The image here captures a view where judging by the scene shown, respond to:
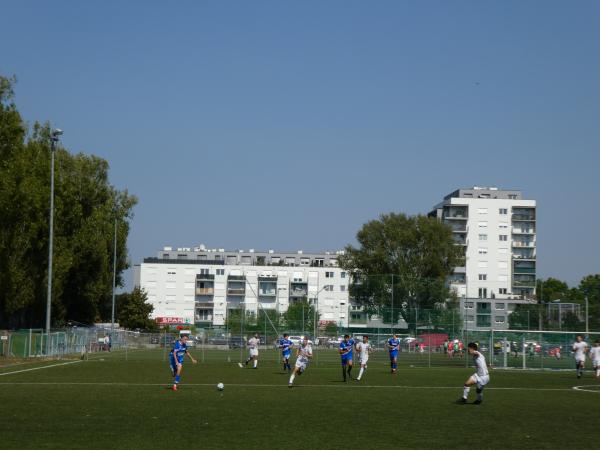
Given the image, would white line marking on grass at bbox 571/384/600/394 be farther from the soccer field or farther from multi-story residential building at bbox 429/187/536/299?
multi-story residential building at bbox 429/187/536/299

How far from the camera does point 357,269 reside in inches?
4028

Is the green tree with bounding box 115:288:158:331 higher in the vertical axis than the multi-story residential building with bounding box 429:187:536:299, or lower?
lower

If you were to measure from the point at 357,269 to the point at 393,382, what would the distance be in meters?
67.1

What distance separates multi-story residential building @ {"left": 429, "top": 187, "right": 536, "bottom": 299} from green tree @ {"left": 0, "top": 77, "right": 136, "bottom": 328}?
243 ft

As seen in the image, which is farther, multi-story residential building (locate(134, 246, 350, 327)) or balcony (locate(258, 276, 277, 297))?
multi-story residential building (locate(134, 246, 350, 327))

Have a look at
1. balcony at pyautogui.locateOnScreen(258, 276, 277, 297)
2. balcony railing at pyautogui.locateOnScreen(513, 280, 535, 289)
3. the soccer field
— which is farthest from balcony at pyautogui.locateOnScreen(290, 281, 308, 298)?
the soccer field

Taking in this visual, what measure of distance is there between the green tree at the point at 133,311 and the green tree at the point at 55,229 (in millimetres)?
18738

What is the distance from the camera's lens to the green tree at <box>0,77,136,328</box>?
2288 inches

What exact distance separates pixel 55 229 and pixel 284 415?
162 ft

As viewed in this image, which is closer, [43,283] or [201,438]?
[201,438]

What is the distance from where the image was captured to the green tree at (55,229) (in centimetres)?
5812

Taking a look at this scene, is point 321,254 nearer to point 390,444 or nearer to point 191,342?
point 191,342

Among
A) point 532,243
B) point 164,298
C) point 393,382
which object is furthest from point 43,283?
point 532,243

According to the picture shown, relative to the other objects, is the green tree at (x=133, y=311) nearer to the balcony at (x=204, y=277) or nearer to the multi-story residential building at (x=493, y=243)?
the balcony at (x=204, y=277)
